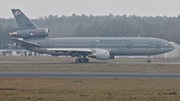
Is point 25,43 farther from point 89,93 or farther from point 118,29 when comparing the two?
point 118,29

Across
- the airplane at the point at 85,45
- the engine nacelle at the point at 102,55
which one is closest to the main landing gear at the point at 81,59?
the airplane at the point at 85,45

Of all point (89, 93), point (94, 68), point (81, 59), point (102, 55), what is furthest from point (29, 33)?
point (89, 93)

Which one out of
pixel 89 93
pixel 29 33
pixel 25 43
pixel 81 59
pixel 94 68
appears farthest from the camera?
pixel 29 33

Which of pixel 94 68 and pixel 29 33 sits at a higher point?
pixel 29 33

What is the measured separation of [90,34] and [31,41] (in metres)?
58.5

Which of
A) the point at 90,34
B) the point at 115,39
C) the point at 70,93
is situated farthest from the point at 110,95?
the point at 90,34

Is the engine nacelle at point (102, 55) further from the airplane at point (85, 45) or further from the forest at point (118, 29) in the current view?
the forest at point (118, 29)

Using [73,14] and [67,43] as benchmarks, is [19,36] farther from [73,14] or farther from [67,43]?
[73,14]

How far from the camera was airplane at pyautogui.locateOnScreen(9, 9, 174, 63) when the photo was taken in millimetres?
61375

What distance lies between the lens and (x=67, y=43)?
63.3 meters

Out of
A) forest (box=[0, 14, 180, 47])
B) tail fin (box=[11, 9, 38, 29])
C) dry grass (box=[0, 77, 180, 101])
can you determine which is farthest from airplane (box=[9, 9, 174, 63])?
forest (box=[0, 14, 180, 47])

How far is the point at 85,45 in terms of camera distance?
6262 cm

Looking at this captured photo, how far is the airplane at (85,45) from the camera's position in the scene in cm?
6138

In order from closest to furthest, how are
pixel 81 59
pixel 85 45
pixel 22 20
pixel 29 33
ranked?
pixel 81 59 < pixel 85 45 < pixel 29 33 < pixel 22 20
